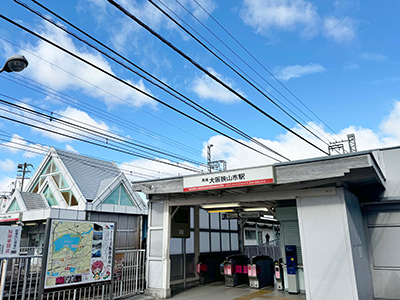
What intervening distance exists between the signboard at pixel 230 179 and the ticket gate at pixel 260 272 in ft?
15.9

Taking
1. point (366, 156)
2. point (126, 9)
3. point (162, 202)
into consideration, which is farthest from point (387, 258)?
point (126, 9)

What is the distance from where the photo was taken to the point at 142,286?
34.8 ft

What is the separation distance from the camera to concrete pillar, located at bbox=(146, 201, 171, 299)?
10227mm

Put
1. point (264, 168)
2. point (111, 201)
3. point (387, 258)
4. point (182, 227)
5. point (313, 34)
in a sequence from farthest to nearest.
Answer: point (111, 201) < point (182, 227) < point (387, 258) < point (313, 34) < point (264, 168)

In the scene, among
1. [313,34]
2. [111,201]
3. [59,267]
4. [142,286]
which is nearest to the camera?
[59,267]

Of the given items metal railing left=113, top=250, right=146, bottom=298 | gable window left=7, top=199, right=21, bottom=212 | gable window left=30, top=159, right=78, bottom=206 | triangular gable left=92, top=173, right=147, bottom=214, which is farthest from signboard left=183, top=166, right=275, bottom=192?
gable window left=7, top=199, right=21, bottom=212

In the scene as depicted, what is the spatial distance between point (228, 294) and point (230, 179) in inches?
184

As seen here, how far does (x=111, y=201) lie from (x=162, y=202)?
10.4 meters

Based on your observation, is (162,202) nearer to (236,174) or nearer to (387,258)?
(236,174)

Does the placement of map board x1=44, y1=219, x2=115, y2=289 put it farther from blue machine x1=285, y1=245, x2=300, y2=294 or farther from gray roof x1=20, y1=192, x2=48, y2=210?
gray roof x1=20, y1=192, x2=48, y2=210

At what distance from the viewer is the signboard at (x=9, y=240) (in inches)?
284

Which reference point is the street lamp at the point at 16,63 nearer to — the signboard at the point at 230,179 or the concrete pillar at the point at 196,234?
the signboard at the point at 230,179

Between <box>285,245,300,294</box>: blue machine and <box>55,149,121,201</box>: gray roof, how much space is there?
13409mm

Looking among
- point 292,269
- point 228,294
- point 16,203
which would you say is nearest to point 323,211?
point 292,269
